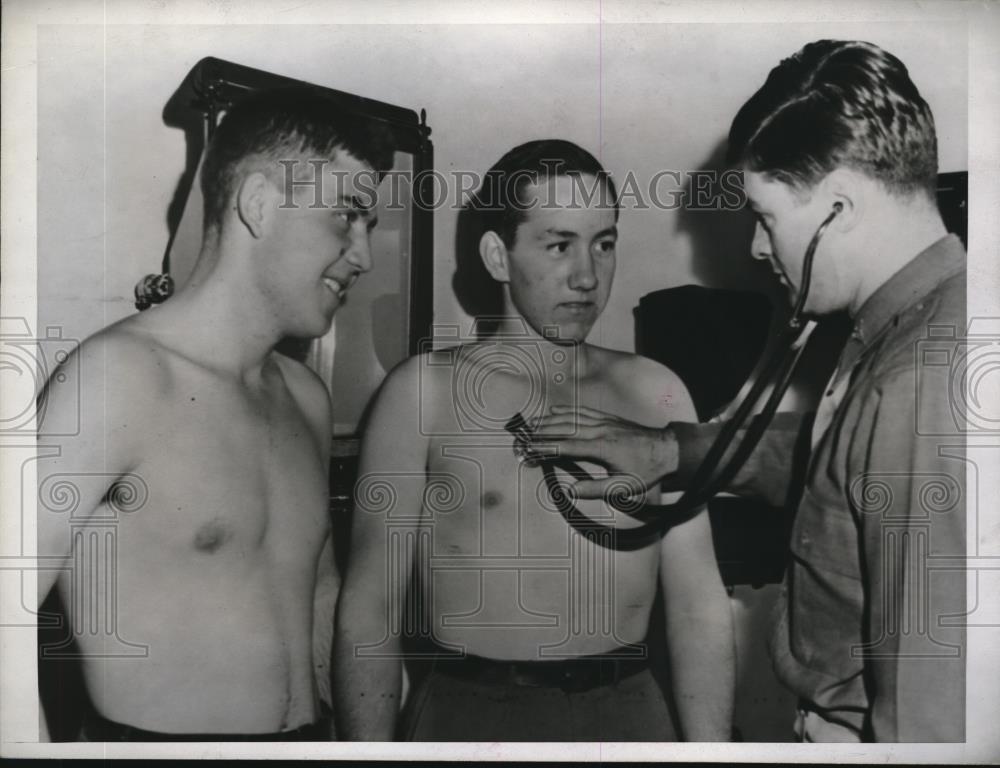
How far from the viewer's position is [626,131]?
226 cm

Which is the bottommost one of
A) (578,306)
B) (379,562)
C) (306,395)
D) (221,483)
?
(379,562)

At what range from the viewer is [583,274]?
2229 millimetres

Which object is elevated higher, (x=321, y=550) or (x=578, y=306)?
(x=578, y=306)

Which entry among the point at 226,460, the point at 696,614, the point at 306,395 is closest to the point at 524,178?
the point at 306,395

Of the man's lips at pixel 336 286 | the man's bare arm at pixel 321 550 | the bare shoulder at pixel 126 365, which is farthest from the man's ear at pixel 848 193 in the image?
the bare shoulder at pixel 126 365

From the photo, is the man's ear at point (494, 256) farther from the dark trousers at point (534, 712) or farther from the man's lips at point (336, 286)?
the dark trousers at point (534, 712)

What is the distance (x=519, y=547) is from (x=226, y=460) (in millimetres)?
777

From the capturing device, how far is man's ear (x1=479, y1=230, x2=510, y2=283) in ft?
7.32

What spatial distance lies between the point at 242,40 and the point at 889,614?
2.25 m

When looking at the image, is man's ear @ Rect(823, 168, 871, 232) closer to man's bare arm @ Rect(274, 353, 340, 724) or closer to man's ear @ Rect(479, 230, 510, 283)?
man's ear @ Rect(479, 230, 510, 283)

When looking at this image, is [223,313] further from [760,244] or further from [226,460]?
[760,244]

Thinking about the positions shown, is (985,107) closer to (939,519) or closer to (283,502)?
(939,519)

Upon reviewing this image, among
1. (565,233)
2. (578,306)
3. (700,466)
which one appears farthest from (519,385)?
(700,466)

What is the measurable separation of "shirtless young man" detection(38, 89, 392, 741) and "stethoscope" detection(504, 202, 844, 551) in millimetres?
601
